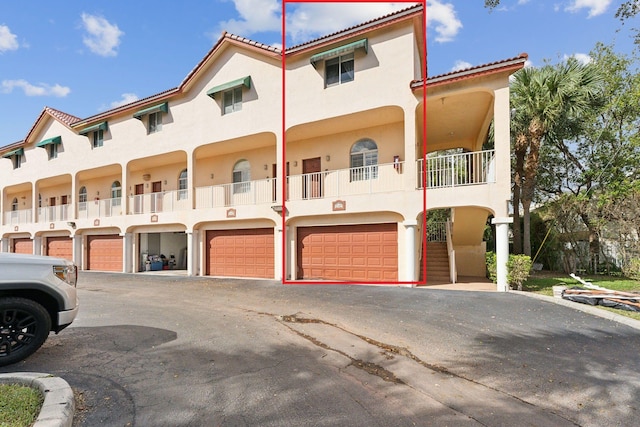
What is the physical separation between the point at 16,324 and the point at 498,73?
12.8m

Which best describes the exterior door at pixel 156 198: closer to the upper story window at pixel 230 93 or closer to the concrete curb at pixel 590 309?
the upper story window at pixel 230 93

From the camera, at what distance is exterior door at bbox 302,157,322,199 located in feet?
44.6

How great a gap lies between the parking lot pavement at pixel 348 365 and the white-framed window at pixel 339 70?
28.6 ft

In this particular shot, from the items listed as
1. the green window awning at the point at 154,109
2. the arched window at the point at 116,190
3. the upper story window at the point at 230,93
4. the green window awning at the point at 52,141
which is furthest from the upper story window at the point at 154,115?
the green window awning at the point at 52,141

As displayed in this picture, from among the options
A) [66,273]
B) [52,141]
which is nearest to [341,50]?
[66,273]

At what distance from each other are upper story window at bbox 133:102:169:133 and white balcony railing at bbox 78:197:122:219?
4.97 meters

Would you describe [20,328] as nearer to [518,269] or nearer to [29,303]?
[29,303]

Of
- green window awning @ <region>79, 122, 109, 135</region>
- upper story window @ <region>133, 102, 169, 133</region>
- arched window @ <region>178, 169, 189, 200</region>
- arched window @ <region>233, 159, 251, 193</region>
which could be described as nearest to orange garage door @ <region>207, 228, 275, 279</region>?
arched window @ <region>233, 159, 251, 193</region>

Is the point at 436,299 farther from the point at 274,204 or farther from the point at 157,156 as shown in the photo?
the point at 157,156

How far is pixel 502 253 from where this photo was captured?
10500mm

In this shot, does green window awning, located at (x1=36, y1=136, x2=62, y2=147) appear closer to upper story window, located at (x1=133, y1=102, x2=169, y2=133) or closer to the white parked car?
upper story window, located at (x1=133, y1=102, x2=169, y2=133)

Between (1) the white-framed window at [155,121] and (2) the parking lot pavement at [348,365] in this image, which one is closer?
(2) the parking lot pavement at [348,365]

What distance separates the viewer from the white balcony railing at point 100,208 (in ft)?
63.1

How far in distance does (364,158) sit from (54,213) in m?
21.4
